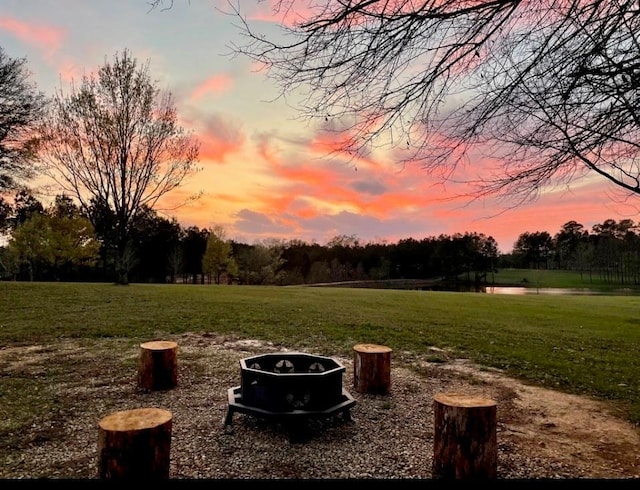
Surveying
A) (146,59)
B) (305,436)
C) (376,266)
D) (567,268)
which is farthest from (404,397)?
(567,268)

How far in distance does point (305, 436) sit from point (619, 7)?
5228 millimetres

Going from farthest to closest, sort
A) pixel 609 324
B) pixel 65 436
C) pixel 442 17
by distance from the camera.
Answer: pixel 609 324 < pixel 65 436 < pixel 442 17

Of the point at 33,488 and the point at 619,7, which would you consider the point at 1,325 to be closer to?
the point at 33,488

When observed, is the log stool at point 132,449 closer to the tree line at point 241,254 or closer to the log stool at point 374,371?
the log stool at point 374,371

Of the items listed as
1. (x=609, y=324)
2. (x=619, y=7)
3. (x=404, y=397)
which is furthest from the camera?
(x=609, y=324)

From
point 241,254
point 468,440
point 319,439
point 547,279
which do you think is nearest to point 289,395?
point 319,439

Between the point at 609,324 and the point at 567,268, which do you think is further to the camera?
the point at 567,268

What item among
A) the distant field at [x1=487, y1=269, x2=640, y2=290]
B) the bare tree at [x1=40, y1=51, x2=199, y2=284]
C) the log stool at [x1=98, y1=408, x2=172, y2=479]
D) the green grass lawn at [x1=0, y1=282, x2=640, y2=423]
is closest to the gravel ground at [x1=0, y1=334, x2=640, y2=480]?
the log stool at [x1=98, y1=408, x2=172, y2=479]

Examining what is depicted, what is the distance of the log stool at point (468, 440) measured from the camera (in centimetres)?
340

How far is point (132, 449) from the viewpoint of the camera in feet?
10.1

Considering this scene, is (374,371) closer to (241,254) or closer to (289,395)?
(289,395)

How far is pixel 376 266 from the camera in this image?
74000 mm

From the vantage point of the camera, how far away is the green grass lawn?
753cm

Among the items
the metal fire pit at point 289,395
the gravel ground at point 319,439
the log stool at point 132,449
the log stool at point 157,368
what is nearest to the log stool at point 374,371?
the gravel ground at point 319,439
